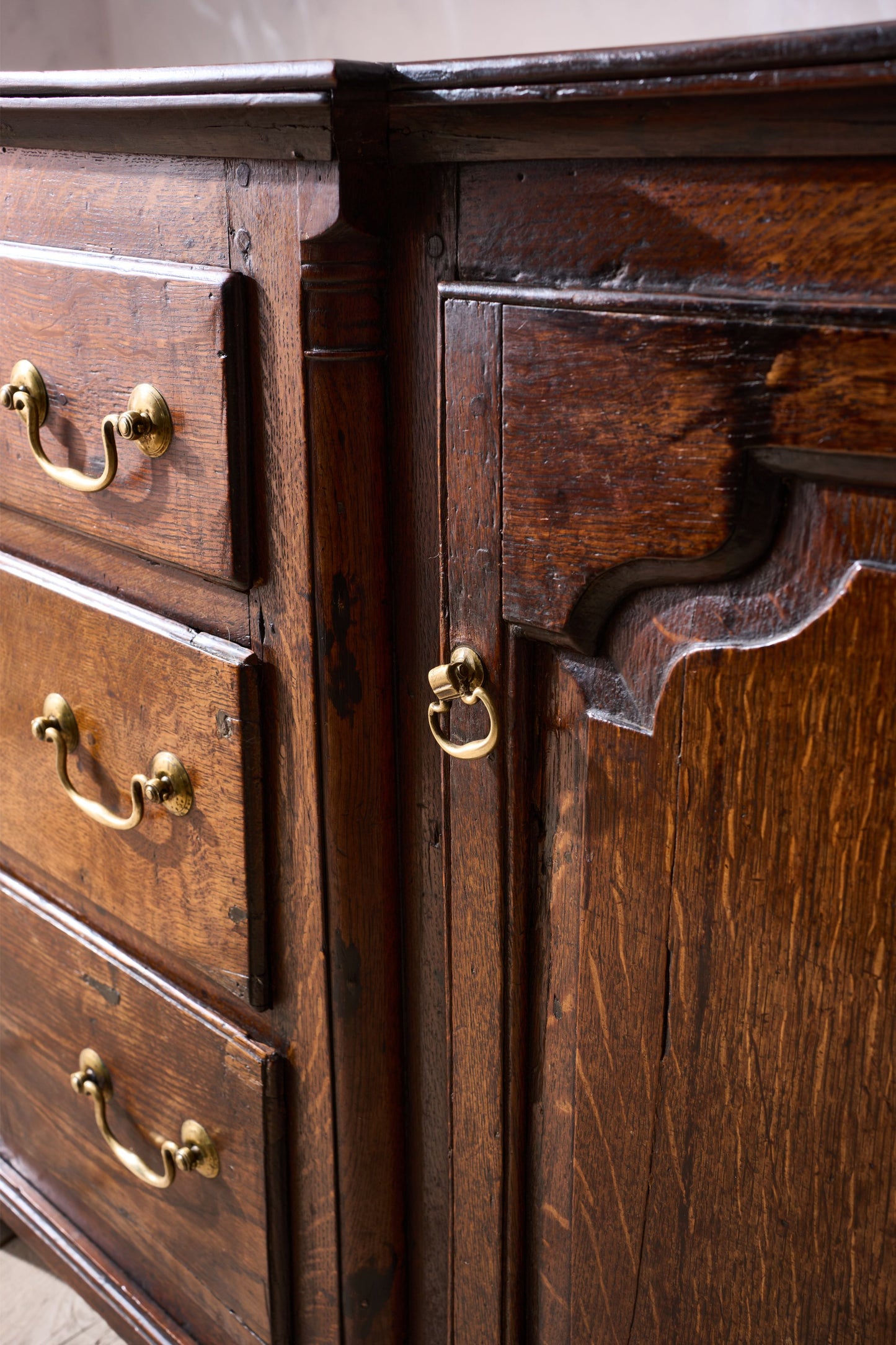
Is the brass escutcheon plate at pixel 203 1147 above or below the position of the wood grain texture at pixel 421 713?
below

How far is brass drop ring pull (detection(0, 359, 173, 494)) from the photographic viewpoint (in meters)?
0.57

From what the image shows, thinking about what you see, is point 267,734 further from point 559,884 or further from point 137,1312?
point 137,1312

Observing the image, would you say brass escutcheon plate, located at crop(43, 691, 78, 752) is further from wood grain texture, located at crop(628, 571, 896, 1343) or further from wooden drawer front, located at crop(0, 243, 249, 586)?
wood grain texture, located at crop(628, 571, 896, 1343)

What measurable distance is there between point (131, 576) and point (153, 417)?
0.40 feet

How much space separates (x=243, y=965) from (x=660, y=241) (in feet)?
1.44

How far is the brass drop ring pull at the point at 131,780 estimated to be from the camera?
0.65 metres

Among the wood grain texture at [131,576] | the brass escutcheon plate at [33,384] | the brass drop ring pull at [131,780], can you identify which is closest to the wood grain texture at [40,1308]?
the brass drop ring pull at [131,780]

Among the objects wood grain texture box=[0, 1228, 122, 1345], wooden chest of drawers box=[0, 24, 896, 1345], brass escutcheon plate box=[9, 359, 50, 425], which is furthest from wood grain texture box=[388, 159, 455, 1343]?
wood grain texture box=[0, 1228, 122, 1345]

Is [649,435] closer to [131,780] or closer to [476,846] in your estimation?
[476,846]

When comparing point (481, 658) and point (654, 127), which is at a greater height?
point (654, 127)

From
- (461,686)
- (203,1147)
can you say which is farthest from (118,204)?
(203,1147)

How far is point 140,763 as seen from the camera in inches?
26.8

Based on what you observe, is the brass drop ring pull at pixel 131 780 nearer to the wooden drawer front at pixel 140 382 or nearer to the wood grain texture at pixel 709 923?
the wooden drawer front at pixel 140 382

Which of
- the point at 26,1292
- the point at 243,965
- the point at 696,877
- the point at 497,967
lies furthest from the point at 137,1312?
the point at 696,877
